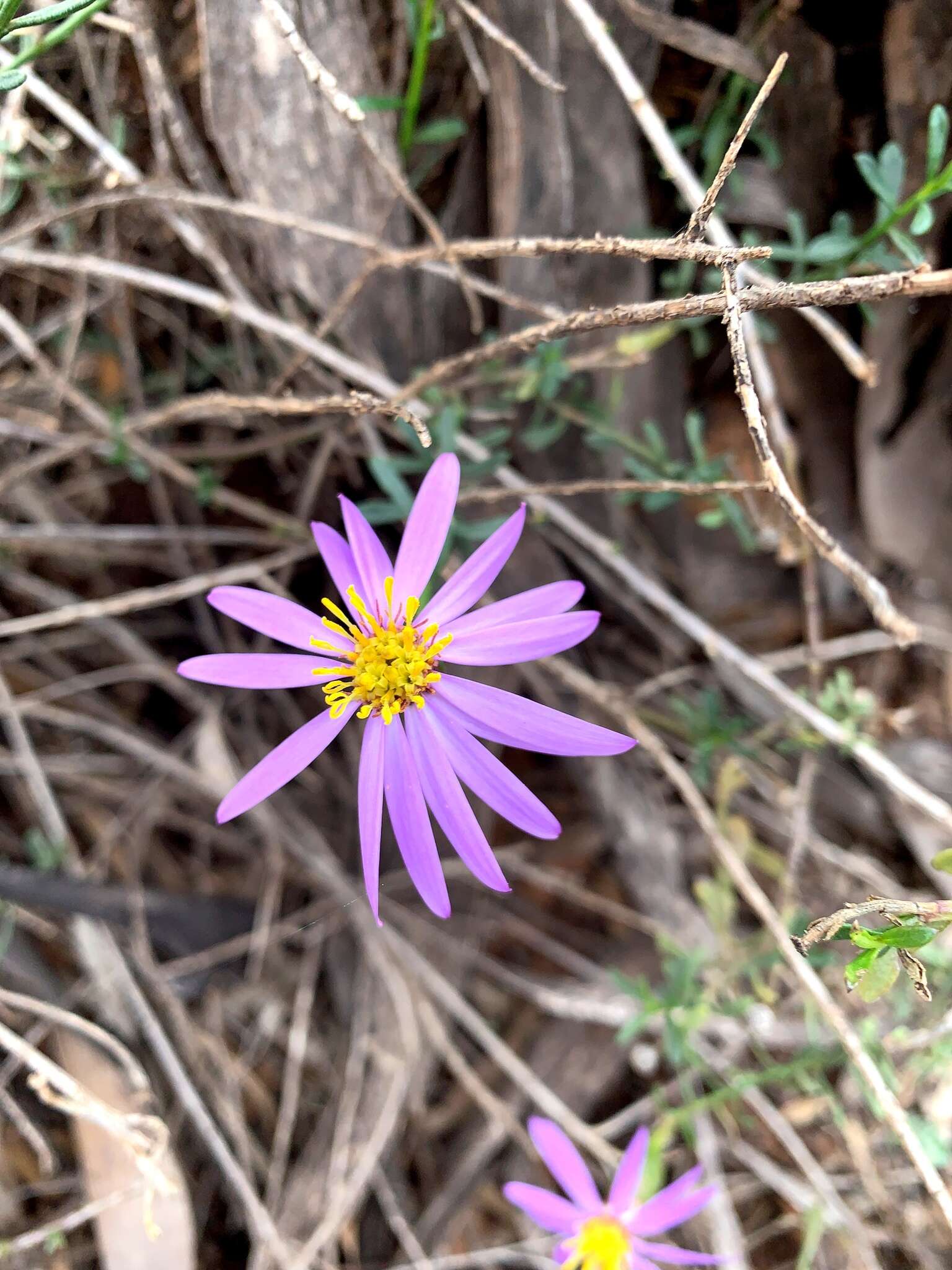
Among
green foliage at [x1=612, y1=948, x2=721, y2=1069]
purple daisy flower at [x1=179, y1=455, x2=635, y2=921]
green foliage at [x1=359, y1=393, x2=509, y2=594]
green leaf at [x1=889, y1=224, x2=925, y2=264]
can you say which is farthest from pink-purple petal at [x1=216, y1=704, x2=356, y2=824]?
green leaf at [x1=889, y1=224, x2=925, y2=264]

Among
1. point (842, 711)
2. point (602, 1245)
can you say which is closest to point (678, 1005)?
point (602, 1245)

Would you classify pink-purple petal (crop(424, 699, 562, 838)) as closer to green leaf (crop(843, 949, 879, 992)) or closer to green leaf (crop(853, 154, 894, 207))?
green leaf (crop(843, 949, 879, 992))

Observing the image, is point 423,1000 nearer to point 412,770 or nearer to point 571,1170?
point 571,1170

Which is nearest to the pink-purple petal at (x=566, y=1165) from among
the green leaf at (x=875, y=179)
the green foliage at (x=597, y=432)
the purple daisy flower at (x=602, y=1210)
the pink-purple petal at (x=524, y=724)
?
the purple daisy flower at (x=602, y=1210)

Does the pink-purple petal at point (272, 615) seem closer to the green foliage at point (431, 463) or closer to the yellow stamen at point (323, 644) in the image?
the yellow stamen at point (323, 644)

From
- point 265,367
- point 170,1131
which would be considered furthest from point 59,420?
point 170,1131

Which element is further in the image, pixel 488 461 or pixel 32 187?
pixel 32 187
